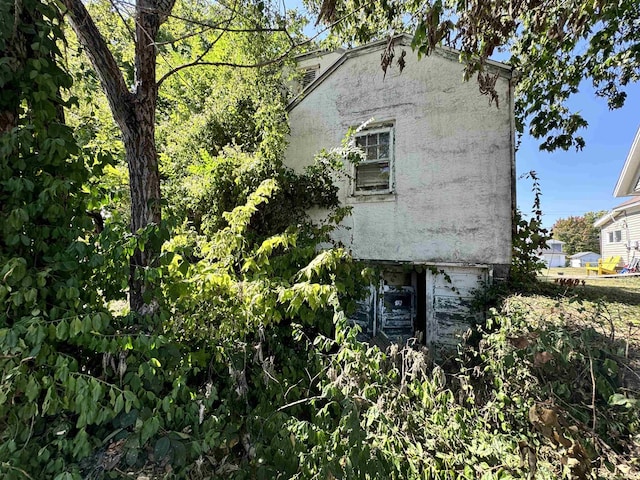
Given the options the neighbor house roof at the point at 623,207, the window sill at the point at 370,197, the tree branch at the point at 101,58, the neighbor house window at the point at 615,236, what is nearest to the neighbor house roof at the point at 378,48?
the window sill at the point at 370,197

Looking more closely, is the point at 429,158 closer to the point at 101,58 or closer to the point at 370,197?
the point at 370,197

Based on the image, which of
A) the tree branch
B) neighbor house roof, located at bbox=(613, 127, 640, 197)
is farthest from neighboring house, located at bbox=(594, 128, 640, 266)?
the tree branch

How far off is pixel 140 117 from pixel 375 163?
4328 millimetres

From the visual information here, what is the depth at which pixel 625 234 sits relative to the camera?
18.2 metres

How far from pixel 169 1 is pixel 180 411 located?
3.91m

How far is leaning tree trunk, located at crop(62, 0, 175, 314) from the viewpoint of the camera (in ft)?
9.68

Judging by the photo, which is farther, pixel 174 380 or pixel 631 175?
pixel 631 175

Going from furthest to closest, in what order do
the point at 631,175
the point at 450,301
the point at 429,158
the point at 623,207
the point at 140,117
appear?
the point at 623,207 → the point at 631,175 → the point at 429,158 → the point at 450,301 → the point at 140,117

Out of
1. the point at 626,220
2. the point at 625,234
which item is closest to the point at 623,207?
the point at 626,220

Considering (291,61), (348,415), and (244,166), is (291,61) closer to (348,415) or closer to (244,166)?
(244,166)

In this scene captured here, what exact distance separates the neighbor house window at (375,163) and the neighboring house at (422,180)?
0.07 ft

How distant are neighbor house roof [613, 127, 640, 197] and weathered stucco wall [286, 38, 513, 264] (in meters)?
11.6

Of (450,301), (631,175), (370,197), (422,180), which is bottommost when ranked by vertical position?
(450,301)

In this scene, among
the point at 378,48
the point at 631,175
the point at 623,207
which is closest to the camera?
the point at 378,48
